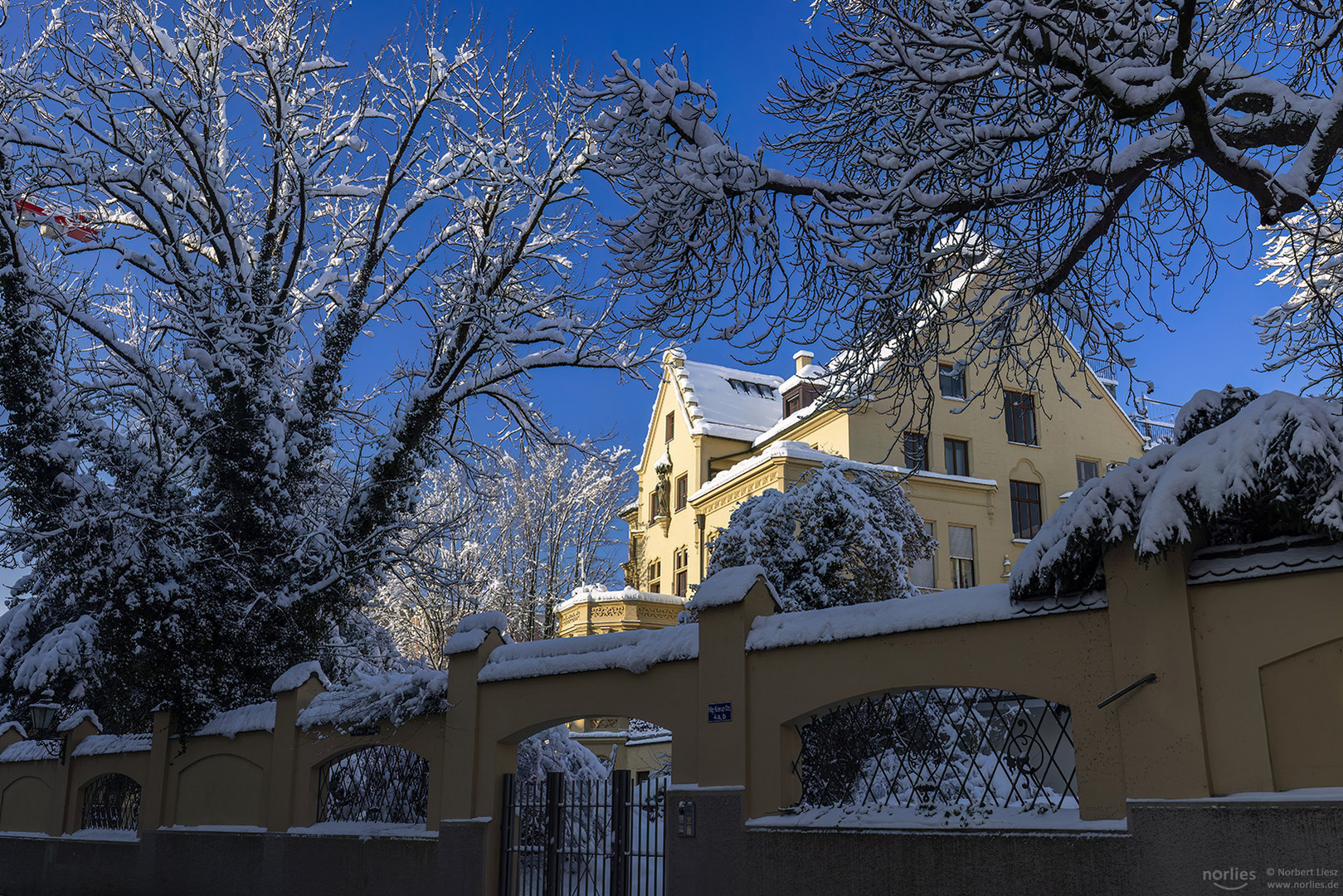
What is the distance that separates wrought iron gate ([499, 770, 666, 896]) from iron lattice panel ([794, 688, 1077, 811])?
1602mm

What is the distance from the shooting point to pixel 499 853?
11.1 metres

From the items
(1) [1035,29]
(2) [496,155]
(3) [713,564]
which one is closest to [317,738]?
(3) [713,564]

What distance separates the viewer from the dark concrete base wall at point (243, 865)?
11.4 metres

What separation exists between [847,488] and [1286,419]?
10.8m

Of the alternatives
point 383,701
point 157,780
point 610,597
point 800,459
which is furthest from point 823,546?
point 610,597

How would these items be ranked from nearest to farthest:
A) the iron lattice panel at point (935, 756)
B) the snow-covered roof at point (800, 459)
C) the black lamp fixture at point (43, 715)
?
the iron lattice panel at point (935, 756)
the black lamp fixture at point (43, 715)
the snow-covered roof at point (800, 459)

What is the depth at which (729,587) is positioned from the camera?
31.1ft

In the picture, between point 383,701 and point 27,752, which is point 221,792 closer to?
point 383,701

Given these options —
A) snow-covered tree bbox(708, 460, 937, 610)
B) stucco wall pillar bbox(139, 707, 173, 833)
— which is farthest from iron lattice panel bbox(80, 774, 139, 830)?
snow-covered tree bbox(708, 460, 937, 610)

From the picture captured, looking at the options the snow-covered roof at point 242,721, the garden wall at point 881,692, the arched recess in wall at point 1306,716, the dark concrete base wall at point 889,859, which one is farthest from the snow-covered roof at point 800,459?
the arched recess in wall at point 1306,716

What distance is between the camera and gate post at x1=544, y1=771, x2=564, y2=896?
34.5 feet

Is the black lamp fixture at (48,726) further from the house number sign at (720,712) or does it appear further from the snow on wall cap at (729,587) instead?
the house number sign at (720,712)

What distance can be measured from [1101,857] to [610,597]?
28.8 metres

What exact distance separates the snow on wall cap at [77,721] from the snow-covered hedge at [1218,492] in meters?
17.9
